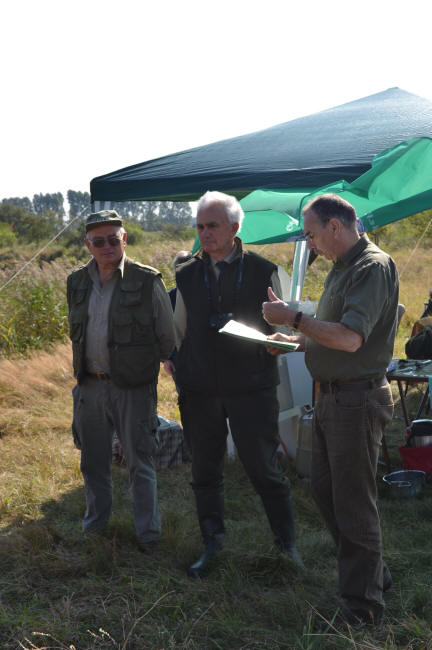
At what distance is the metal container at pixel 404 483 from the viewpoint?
4277 millimetres

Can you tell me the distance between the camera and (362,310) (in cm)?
224

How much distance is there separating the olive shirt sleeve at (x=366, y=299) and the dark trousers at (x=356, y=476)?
1.03 feet

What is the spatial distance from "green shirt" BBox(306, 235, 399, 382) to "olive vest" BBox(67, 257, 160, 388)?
1.15m

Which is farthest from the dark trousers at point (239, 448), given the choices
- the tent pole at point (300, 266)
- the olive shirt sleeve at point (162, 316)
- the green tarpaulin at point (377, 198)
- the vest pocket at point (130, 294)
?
the tent pole at point (300, 266)

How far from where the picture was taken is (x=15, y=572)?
3.22m

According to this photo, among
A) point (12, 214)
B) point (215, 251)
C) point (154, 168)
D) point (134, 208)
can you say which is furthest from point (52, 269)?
point (134, 208)

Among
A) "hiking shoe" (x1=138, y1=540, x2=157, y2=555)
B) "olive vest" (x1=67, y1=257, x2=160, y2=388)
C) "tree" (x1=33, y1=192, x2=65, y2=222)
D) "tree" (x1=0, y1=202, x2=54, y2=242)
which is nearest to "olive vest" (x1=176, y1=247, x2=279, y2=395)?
"olive vest" (x1=67, y1=257, x2=160, y2=388)

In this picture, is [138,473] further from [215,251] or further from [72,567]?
[215,251]

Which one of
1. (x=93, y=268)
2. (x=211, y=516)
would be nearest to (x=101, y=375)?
(x=93, y=268)

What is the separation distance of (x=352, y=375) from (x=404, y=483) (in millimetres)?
2261

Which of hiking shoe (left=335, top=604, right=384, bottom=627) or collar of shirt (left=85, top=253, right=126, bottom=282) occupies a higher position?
collar of shirt (left=85, top=253, right=126, bottom=282)

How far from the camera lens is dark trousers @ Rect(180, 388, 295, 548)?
303 centimetres

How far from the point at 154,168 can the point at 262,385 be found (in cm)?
376

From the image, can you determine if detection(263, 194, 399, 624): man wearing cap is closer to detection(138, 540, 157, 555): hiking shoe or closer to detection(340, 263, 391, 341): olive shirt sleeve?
detection(340, 263, 391, 341): olive shirt sleeve
